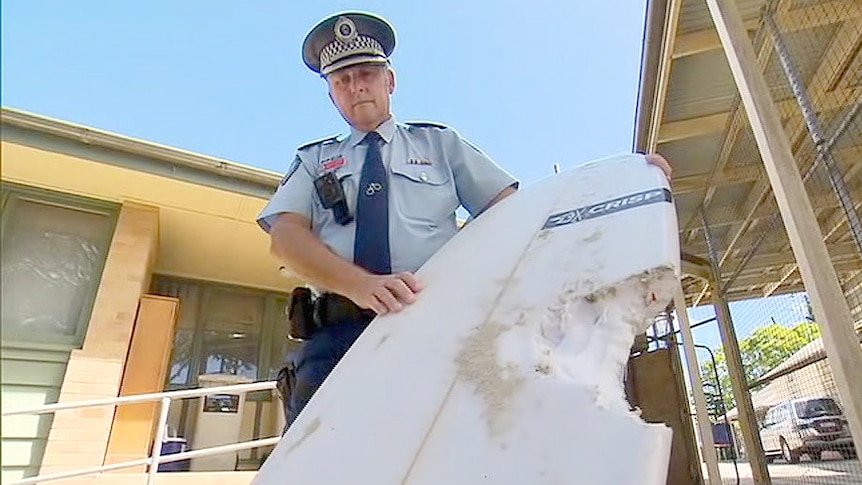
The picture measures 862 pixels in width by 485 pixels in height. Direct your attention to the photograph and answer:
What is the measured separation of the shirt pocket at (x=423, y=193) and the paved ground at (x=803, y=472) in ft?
8.11

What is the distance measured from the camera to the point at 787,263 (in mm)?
2803

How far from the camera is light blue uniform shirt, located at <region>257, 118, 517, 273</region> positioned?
122 cm

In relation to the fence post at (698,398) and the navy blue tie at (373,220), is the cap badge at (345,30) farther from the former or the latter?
the fence post at (698,398)

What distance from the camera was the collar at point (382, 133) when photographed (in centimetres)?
138

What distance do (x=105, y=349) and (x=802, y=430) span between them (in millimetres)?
4270

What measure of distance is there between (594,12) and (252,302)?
12.7 feet

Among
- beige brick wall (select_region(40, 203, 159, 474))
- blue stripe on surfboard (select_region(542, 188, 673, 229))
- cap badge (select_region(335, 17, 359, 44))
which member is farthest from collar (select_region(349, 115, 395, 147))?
beige brick wall (select_region(40, 203, 159, 474))

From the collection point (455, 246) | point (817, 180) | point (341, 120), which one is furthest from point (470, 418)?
point (817, 180)

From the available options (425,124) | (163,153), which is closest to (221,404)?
(163,153)

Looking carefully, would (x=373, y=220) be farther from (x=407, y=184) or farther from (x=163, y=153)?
(x=163, y=153)

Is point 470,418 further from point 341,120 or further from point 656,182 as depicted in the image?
point 341,120

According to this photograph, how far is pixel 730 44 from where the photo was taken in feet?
6.01

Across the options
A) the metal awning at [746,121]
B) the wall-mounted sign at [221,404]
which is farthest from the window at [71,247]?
the metal awning at [746,121]

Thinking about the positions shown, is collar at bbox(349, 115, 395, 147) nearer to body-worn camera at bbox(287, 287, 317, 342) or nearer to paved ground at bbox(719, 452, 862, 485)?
body-worn camera at bbox(287, 287, 317, 342)
